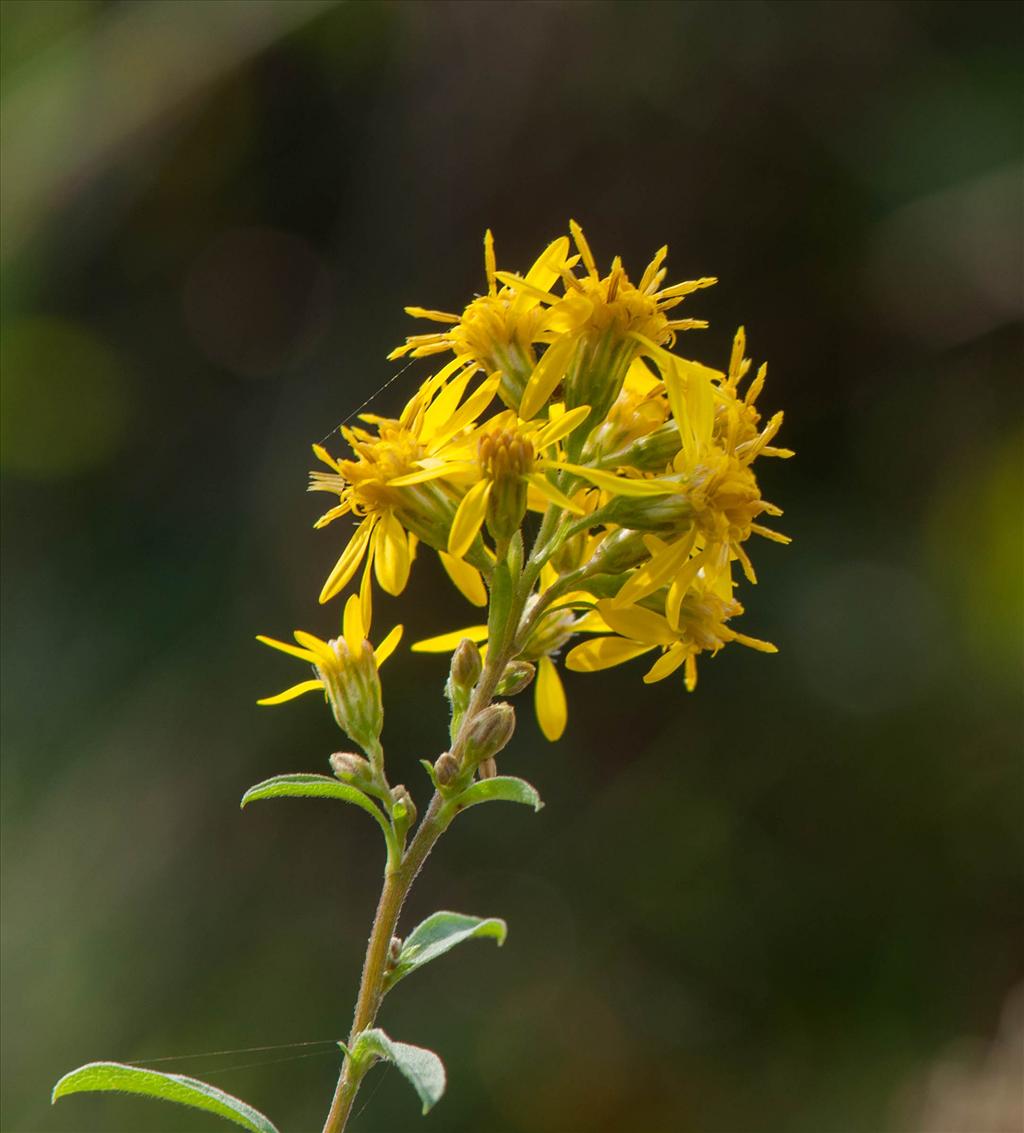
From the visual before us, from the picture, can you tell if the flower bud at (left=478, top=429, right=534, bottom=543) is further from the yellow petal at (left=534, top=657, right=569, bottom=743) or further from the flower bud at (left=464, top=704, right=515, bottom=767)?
the yellow petal at (left=534, top=657, right=569, bottom=743)

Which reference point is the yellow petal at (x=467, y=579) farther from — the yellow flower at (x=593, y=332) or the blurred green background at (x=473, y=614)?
the blurred green background at (x=473, y=614)

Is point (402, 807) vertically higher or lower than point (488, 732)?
lower

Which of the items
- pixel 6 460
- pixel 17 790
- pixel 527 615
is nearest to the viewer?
pixel 527 615

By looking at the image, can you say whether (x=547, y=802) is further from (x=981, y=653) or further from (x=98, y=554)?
(x=98, y=554)

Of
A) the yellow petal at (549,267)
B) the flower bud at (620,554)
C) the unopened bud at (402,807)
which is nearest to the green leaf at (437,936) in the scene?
the unopened bud at (402,807)

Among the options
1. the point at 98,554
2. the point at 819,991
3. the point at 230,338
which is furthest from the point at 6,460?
the point at 819,991

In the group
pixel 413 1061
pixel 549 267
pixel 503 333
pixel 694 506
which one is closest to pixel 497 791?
pixel 413 1061

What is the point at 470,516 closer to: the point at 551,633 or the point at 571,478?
the point at 571,478
